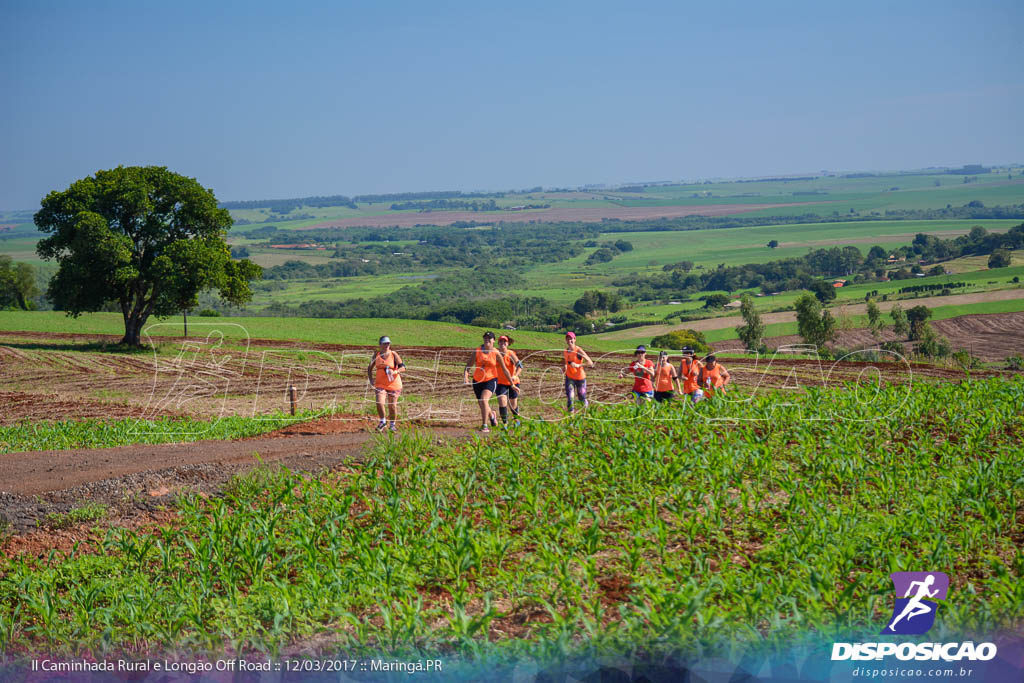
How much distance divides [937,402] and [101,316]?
5331cm

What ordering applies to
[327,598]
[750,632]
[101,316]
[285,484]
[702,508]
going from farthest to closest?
[101,316], [285,484], [702,508], [327,598], [750,632]

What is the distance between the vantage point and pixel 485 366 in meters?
12.0

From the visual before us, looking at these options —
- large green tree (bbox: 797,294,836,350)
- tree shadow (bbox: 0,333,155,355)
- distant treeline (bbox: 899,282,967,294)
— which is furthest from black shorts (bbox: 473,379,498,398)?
distant treeline (bbox: 899,282,967,294)

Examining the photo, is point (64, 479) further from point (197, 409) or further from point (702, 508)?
point (197, 409)

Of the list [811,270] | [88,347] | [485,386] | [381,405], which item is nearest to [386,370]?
[381,405]

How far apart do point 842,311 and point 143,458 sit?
64292mm

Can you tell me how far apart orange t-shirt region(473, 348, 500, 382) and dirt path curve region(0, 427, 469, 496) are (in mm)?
901

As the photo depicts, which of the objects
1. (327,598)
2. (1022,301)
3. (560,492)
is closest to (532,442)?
(560,492)

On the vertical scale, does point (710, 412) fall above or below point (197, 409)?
above

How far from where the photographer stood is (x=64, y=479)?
9.16 m

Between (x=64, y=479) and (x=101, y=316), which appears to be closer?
(x=64, y=479)

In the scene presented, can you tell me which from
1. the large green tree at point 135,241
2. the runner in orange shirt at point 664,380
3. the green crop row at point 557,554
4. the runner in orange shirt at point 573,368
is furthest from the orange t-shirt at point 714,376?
the large green tree at point 135,241

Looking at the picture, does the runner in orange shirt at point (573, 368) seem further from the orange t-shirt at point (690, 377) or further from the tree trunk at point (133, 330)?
the tree trunk at point (133, 330)

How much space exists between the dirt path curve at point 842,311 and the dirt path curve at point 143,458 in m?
55.7
